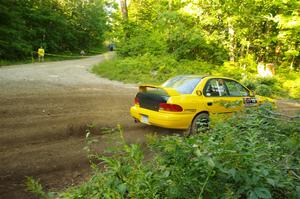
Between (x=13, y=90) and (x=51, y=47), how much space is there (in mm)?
Result: 18505

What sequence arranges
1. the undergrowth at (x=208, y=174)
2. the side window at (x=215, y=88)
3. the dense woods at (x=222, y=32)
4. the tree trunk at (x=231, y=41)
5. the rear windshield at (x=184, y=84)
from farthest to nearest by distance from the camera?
the tree trunk at (x=231, y=41), the dense woods at (x=222, y=32), the side window at (x=215, y=88), the rear windshield at (x=184, y=84), the undergrowth at (x=208, y=174)

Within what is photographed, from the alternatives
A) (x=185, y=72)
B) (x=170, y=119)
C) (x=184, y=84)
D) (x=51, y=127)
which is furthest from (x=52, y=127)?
(x=185, y=72)

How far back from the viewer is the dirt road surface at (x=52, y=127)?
4328 mm

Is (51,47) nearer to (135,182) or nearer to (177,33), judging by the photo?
(177,33)

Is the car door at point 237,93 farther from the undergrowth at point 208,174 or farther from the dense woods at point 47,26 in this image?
the dense woods at point 47,26

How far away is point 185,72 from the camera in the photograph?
15227mm

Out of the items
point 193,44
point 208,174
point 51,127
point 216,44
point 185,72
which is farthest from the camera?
point 216,44

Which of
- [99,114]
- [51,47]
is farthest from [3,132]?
[51,47]

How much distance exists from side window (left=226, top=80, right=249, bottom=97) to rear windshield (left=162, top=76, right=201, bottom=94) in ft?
3.39

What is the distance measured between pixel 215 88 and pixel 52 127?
4.28 metres

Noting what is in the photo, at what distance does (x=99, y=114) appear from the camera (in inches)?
317

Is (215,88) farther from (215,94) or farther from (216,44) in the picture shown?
(216,44)

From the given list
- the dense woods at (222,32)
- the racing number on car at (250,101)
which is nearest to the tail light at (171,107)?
the racing number on car at (250,101)

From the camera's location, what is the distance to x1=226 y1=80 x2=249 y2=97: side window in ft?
22.9
